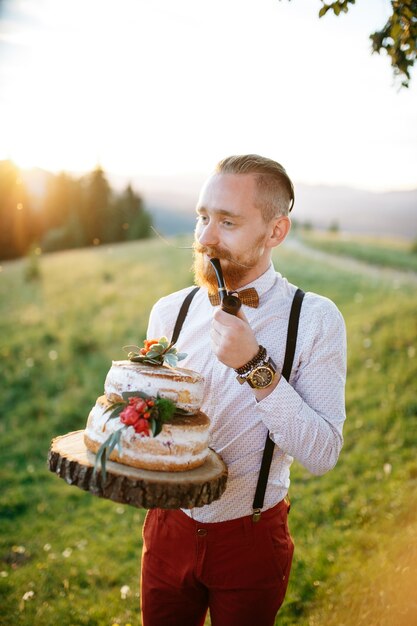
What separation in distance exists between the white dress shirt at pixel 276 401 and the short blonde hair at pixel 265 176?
346 millimetres

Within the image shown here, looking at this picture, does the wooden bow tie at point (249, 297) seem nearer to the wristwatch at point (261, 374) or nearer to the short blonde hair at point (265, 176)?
the short blonde hair at point (265, 176)

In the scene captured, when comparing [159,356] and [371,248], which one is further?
[371,248]

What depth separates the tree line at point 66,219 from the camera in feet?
141

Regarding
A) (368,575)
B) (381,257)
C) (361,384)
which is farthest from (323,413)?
(381,257)

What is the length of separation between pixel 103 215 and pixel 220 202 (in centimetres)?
4189

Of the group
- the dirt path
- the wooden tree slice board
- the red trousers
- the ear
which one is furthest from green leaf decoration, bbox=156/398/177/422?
the dirt path

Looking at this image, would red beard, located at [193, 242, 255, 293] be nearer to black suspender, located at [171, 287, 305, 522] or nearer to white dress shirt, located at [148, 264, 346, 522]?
white dress shirt, located at [148, 264, 346, 522]

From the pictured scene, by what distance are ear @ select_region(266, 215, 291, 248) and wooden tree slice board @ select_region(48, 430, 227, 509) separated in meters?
1.27

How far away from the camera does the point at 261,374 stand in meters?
2.14

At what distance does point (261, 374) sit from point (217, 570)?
3.44 feet

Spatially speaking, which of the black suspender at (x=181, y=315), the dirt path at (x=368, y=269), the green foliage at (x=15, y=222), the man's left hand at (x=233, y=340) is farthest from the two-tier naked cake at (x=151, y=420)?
the green foliage at (x=15, y=222)

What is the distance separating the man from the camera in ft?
7.77

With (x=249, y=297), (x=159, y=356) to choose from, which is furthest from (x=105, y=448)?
(x=249, y=297)

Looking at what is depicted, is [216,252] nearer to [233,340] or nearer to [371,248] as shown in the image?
[233,340]
